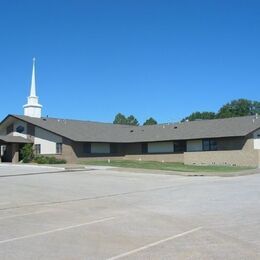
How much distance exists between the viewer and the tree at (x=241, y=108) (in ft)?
375

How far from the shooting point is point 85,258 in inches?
315

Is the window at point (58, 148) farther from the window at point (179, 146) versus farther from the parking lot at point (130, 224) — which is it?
the parking lot at point (130, 224)

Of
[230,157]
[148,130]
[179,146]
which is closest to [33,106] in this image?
[148,130]

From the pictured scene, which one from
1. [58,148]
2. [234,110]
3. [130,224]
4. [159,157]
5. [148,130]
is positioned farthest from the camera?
[234,110]

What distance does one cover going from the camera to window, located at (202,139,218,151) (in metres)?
49.3

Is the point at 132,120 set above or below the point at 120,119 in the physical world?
below

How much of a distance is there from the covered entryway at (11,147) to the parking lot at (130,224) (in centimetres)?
3041

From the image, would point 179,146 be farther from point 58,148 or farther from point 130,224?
point 130,224

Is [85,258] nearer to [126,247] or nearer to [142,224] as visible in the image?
[126,247]

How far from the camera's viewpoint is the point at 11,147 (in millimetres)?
51938

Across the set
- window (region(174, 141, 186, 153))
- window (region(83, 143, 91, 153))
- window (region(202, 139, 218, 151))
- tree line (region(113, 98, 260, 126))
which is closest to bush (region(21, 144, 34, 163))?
window (region(83, 143, 91, 153))

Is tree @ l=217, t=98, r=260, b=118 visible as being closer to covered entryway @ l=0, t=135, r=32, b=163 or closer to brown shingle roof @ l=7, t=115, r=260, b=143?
brown shingle roof @ l=7, t=115, r=260, b=143

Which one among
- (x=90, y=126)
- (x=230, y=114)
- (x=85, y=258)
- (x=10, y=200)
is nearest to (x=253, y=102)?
(x=230, y=114)

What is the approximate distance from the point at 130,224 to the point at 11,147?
4213cm
